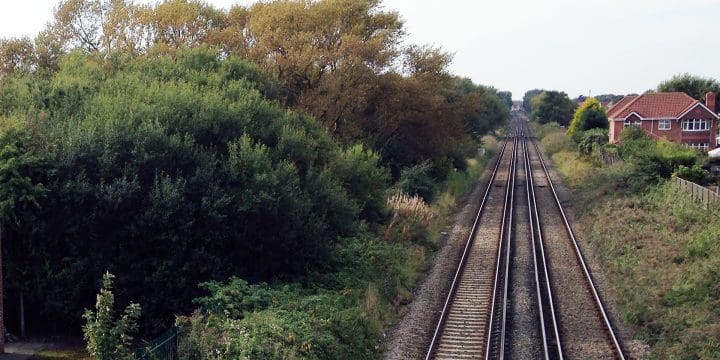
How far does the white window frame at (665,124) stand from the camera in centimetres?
6831

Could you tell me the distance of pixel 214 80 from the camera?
73.2 feet

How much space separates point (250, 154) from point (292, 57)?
17.9 meters

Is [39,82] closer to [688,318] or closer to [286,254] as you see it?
[286,254]

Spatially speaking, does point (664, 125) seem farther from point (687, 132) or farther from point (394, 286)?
point (394, 286)

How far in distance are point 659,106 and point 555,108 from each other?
56631 millimetres

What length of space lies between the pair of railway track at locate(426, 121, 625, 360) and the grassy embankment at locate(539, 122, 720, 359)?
0.90m

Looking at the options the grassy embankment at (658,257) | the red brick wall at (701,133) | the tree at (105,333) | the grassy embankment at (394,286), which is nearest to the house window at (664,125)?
the red brick wall at (701,133)

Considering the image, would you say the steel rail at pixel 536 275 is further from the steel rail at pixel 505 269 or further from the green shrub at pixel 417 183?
the green shrub at pixel 417 183

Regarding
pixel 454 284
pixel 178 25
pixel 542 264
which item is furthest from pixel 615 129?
pixel 454 284

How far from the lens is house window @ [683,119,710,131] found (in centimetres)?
6712

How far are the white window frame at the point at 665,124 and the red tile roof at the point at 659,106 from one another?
591 mm

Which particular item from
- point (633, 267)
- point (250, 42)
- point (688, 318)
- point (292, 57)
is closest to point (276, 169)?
point (688, 318)

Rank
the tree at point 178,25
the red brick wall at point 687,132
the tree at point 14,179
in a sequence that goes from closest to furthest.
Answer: the tree at point 14,179
the tree at point 178,25
the red brick wall at point 687,132

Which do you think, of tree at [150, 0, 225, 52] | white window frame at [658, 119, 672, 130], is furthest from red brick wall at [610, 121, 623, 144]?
tree at [150, 0, 225, 52]
